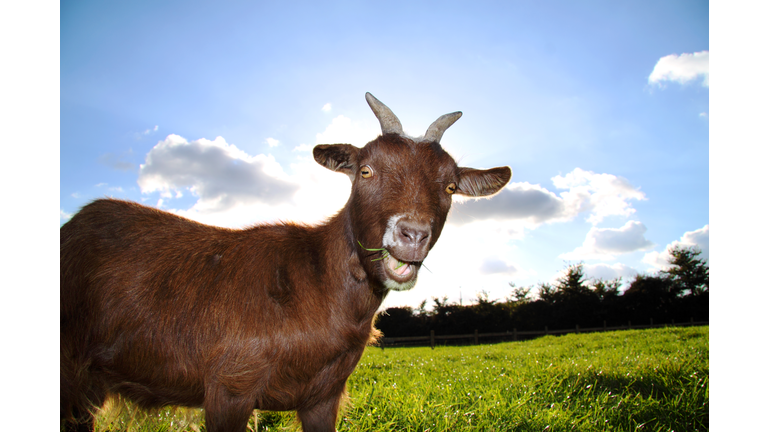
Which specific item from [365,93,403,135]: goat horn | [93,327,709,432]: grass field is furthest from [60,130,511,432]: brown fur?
[93,327,709,432]: grass field

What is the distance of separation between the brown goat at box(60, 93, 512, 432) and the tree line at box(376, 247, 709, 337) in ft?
74.6

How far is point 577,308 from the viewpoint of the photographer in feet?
102

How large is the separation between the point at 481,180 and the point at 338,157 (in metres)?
1.30

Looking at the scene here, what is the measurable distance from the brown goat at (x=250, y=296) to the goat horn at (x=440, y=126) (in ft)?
0.06

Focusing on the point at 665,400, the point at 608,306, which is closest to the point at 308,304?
the point at 665,400

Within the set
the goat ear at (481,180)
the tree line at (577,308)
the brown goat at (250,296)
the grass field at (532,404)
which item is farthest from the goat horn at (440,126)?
the tree line at (577,308)

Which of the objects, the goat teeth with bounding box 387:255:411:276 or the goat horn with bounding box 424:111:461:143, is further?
the goat horn with bounding box 424:111:461:143

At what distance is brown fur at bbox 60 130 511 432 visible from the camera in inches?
97.1

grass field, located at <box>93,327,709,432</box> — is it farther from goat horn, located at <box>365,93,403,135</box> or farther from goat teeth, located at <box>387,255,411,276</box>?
goat horn, located at <box>365,93,403,135</box>

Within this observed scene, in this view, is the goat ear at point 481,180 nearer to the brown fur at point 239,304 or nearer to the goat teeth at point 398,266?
the brown fur at point 239,304

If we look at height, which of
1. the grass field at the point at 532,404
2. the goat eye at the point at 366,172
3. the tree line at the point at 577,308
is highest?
the goat eye at the point at 366,172

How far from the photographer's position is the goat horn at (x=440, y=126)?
10.5 ft

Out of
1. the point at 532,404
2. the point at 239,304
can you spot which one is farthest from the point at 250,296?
the point at 532,404
